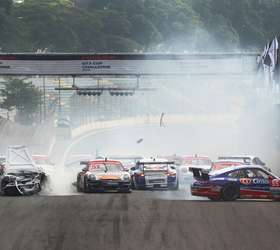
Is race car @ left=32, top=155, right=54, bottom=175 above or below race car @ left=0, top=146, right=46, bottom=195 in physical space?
above

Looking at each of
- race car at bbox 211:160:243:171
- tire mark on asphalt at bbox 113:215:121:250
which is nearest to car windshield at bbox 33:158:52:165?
race car at bbox 211:160:243:171

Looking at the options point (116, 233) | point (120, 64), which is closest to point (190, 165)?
point (120, 64)

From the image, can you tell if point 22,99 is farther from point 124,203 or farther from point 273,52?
point 124,203

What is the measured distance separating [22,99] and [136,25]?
88.0 ft

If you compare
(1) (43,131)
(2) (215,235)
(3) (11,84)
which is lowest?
(2) (215,235)

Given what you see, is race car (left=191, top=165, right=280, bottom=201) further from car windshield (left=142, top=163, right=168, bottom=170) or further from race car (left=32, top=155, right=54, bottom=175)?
race car (left=32, top=155, right=54, bottom=175)

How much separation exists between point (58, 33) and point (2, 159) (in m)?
58.7

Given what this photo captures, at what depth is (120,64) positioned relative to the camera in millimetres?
40219

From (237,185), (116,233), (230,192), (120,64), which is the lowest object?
(116,233)

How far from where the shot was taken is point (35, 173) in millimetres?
25375

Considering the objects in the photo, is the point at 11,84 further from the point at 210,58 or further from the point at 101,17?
the point at 210,58

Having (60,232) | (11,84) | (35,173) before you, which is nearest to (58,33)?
(11,84)

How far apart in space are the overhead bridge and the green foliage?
46243 mm

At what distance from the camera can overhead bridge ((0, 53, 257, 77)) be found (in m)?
39.9
